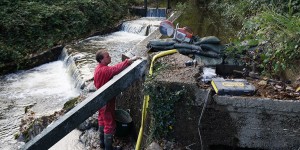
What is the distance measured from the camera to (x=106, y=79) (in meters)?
4.77

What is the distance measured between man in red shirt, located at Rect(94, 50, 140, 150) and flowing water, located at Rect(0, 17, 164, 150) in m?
1.12

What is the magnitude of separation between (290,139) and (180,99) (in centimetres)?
144

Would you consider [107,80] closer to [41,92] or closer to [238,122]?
[238,122]

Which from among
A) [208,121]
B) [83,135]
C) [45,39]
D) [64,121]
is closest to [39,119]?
[83,135]

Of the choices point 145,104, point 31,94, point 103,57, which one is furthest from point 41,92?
point 145,104

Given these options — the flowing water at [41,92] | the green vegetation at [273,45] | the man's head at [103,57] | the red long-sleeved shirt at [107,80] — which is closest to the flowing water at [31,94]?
the flowing water at [41,92]

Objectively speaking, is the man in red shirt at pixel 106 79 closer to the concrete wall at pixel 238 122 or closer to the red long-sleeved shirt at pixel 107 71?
the red long-sleeved shirt at pixel 107 71

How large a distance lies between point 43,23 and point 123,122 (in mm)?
9289

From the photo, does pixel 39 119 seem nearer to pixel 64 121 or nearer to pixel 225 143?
pixel 64 121

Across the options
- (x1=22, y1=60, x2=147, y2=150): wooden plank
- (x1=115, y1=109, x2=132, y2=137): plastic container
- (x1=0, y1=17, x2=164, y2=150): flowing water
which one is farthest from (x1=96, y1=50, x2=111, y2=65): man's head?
(x1=0, y1=17, x2=164, y2=150): flowing water

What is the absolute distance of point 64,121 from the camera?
3904 millimetres

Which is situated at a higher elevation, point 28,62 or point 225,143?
point 225,143

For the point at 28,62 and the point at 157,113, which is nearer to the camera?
the point at 157,113

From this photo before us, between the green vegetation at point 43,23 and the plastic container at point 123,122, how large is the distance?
7301 mm
